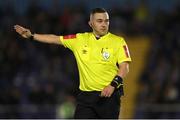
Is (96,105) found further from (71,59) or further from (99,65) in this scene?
(71,59)

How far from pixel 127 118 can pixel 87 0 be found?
4.47 metres

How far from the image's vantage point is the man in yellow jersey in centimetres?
877

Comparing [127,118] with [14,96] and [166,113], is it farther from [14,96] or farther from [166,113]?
[14,96]

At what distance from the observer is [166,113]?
48.4 feet

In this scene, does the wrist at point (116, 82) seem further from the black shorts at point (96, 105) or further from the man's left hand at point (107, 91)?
the black shorts at point (96, 105)

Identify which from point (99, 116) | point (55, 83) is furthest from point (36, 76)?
point (99, 116)

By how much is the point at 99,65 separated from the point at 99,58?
3.6 inches

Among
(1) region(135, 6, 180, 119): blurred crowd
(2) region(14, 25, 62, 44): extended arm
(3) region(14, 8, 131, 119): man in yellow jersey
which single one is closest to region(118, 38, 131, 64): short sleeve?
(3) region(14, 8, 131, 119): man in yellow jersey

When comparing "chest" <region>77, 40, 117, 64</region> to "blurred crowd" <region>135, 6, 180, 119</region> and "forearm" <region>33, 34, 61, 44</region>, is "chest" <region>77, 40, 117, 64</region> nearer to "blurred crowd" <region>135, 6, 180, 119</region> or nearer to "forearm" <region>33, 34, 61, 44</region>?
"forearm" <region>33, 34, 61, 44</region>

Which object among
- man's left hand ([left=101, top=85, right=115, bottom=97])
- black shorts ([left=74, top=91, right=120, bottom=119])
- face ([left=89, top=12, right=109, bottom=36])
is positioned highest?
face ([left=89, top=12, right=109, bottom=36])

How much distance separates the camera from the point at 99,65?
8.83m

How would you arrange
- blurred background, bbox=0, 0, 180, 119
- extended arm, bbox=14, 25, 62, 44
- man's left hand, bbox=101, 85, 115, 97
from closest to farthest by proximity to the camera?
man's left hand, bbox=101, 85, 115, 97
extended arm, bbox=14, 25, 62, 44
blurred background, bbox=0, 0, 180, 119

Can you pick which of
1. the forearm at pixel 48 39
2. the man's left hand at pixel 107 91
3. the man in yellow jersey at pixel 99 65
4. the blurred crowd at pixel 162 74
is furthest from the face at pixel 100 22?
the blurred crowd at pixel 162 74

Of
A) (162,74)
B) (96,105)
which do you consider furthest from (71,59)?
(96,105)
